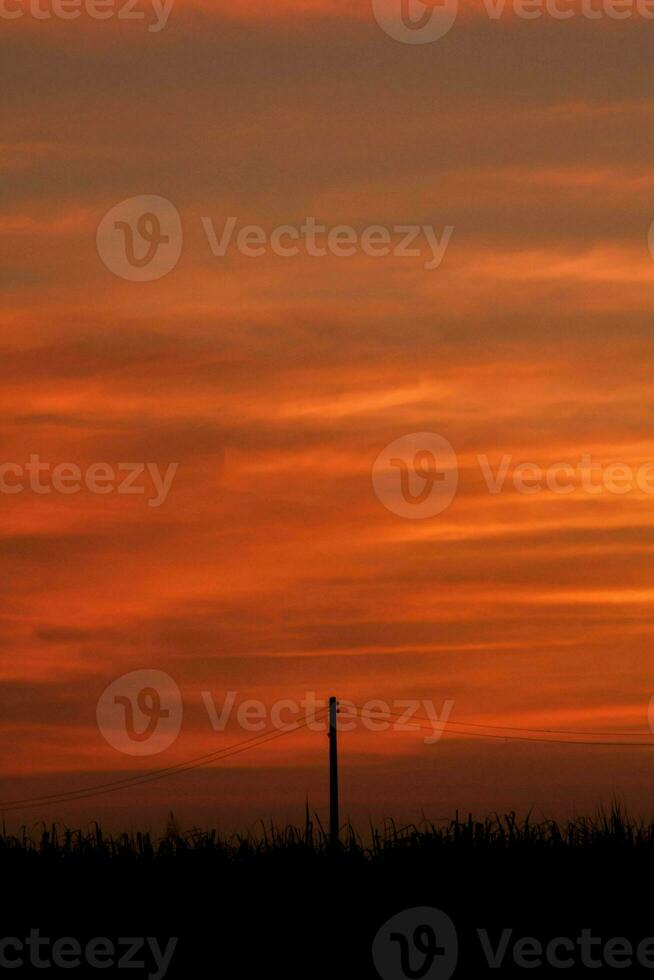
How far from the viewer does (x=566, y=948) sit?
4103cm

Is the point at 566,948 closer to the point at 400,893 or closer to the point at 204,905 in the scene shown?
the point at 400,893

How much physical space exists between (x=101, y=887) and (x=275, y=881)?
12.6 ft

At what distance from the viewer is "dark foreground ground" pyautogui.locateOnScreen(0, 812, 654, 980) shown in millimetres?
40500

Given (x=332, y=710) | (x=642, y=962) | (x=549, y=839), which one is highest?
(x=332, y=710)

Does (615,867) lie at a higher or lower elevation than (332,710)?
lower

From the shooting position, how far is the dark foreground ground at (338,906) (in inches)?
1594

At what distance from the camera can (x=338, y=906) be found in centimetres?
4253

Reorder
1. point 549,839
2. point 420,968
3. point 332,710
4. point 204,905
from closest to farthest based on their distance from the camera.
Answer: point 420,968
point 204,905
point 549,839
point 332,710

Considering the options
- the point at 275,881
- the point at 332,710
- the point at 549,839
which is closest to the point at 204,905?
the point at 275,881

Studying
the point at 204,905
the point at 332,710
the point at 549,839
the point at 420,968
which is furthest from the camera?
the point at 332,710

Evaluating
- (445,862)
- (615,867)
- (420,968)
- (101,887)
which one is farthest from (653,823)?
(101,887)

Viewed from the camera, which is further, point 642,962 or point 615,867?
point 615,867

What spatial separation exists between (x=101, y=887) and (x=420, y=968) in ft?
26.0

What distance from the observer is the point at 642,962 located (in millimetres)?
40219
